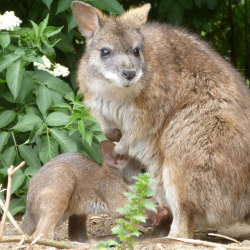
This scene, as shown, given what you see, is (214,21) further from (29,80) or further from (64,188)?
(64,188)

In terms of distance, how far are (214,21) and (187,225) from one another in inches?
191

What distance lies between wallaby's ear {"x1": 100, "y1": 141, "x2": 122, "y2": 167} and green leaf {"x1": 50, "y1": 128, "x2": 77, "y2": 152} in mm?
306

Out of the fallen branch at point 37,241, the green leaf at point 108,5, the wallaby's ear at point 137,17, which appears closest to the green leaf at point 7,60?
the green leaf at point 108,5

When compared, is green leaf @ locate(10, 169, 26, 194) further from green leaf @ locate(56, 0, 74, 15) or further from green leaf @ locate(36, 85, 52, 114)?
green leaf @ locate(56, 0, 74, 15)

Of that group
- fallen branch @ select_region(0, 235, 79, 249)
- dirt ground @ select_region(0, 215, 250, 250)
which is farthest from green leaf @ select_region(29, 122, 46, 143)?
fallen branch @ select_region(0, 235, 79, 249)

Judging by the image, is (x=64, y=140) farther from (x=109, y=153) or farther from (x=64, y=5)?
(x=64, y=5)

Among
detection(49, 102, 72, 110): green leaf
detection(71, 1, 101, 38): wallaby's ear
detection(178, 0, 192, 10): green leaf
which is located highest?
detection(178, 0, 192, 10): green leaf

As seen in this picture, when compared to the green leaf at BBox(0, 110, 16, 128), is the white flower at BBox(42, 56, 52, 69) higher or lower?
higher

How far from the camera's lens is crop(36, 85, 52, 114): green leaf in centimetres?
482

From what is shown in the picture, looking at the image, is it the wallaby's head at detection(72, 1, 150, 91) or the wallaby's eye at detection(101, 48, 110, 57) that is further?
the wallaby's eye at detection(101, 48, 110, 57)

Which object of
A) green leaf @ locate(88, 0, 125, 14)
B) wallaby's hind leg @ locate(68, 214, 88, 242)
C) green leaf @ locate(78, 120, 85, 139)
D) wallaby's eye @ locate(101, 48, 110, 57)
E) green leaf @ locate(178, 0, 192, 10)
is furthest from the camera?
green leaf @ locate(178, 0, 192, 10)

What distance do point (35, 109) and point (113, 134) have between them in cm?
105

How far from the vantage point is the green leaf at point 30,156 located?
16.0 feet

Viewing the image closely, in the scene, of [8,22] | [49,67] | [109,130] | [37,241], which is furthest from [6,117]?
[37,241]
